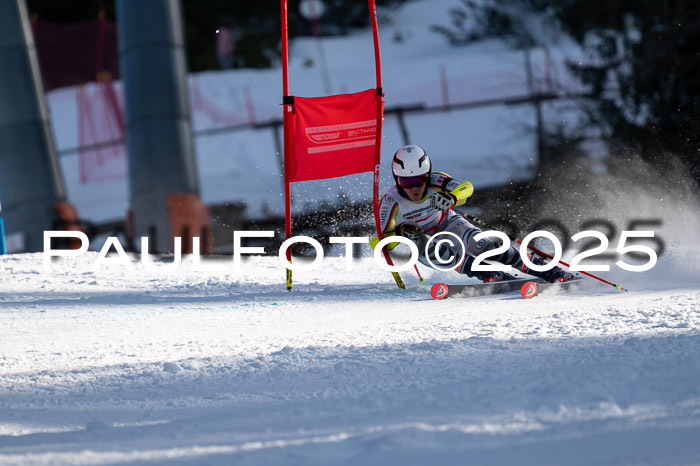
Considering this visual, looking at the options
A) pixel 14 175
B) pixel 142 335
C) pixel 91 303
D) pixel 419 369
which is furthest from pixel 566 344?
pixel 14 175

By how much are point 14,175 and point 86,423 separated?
8.99 metres

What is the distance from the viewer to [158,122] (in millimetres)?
10898

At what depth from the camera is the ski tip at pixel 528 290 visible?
6309 mm

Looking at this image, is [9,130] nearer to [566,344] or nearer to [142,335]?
[142,335]

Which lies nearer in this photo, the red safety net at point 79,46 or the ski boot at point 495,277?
the ski boot at point 495,277

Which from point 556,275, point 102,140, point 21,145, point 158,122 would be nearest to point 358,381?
point 556,275

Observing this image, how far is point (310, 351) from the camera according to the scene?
4.51 meters

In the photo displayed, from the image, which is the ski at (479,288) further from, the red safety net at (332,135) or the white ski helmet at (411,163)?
the red safety net at (332,135)

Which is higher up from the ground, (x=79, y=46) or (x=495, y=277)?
(x=79, y=46)

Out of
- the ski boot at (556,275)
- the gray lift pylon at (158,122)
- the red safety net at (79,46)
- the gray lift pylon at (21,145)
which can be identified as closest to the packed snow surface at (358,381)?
the ski boot at (556,275)

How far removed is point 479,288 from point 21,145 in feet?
25.4

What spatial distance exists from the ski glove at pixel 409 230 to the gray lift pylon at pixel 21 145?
21.2ft

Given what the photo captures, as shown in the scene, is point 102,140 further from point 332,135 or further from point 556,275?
point 556,275

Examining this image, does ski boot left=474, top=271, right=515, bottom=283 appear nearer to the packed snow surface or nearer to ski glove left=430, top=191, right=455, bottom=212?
the packed snow surface
